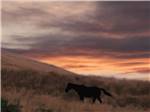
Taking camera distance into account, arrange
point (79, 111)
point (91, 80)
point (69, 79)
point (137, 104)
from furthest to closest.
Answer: point (91, 80)
point (69, 79)
point (137, 104)
point (79, 111)

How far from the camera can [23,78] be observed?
29484 millimetres

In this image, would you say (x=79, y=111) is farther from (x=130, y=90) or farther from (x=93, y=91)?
(x=130, y=90)

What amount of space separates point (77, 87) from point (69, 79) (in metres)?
5.37

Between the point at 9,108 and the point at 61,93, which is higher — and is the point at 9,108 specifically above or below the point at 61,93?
above

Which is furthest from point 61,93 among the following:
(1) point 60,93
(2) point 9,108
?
(2) point 9,108

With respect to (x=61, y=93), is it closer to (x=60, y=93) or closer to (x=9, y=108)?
(x=60, y=93)

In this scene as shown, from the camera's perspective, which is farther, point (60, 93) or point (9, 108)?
point (60, 93)

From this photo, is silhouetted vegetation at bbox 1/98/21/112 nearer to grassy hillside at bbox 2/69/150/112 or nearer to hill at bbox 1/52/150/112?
hill at bbox 1/52/150/112

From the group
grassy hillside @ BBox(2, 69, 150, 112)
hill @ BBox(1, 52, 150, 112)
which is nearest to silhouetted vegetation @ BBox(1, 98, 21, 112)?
hill @ BBox(1, 52, 150, 112)

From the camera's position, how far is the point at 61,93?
86.6ft

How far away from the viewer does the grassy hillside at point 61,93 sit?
1961 cm

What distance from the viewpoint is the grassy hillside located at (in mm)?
19614

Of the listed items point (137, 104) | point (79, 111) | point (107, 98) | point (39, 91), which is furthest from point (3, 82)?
point (79, 111)

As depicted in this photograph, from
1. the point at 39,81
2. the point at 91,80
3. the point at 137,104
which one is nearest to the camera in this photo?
the point at 137,104
